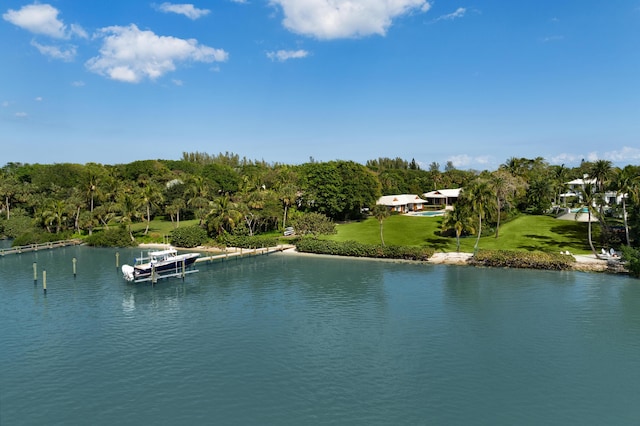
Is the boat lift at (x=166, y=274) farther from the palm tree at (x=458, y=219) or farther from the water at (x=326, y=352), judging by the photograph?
the palm tree at (x=458, y=219)

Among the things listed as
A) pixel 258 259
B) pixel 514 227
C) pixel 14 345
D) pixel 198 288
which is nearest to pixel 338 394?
pixel 14 345

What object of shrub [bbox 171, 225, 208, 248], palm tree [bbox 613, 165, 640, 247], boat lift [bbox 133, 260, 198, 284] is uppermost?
palm tree [bbox 613, 165, 640, 247]

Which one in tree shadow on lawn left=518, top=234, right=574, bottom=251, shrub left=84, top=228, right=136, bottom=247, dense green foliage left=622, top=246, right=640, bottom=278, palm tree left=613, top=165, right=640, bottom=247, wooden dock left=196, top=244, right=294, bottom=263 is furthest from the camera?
shrub left=84, top=228, right=136, bottom=247

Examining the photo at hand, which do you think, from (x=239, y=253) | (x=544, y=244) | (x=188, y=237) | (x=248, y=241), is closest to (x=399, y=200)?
(x=248, y=241)

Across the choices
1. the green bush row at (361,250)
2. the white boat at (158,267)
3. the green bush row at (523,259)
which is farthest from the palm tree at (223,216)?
the green bush row at (523,259)

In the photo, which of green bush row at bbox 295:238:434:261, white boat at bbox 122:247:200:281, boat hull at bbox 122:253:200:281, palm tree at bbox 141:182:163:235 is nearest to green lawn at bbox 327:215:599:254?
green bush row at bbox 295:238:434:261

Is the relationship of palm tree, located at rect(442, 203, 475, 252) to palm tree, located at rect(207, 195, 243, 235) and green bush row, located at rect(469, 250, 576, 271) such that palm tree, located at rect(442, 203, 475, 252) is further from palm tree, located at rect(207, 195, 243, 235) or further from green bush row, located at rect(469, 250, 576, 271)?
palm tree, located at rect(207, 195, 243, 235)

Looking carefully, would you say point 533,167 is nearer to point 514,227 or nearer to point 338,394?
point 514,227

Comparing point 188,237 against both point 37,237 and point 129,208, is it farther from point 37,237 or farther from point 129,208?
point 37,237
